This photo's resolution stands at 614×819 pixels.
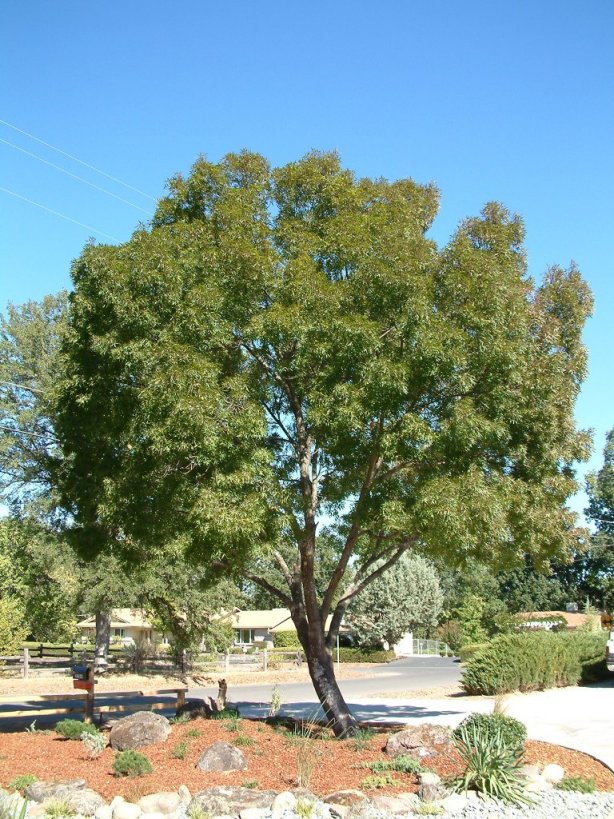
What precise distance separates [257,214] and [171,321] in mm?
3048

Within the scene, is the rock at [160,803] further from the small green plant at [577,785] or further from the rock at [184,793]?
the small green plant at [577,785]

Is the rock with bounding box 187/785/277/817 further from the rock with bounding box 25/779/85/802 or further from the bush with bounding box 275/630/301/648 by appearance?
the bush with bounding box 275/630/301/648

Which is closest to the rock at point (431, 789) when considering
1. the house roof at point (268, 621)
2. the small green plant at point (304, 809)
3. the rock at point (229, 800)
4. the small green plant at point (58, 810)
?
the small green plant at point (304, 809)

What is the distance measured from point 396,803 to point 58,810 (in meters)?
3.89

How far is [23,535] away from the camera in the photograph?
32.0 meters

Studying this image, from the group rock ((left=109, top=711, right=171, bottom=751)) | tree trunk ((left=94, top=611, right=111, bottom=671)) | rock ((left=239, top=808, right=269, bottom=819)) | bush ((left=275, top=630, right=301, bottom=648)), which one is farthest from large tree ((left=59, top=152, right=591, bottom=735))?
bush ((left=275, top=630, right=301, bottom=648))

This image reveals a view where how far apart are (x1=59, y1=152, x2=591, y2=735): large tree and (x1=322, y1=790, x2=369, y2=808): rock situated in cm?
361

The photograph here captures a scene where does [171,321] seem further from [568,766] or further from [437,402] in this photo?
[568,766]

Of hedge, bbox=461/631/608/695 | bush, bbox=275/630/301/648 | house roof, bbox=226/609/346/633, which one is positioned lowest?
bush, bbox=275/630/301/648

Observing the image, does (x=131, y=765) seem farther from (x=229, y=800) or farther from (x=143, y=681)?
(x=143, y=681)

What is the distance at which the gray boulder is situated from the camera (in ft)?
35.3

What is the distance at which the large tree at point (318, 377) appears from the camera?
11203 mm

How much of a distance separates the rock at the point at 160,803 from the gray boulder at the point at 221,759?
1693 mm

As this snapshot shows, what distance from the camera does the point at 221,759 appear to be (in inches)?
429
